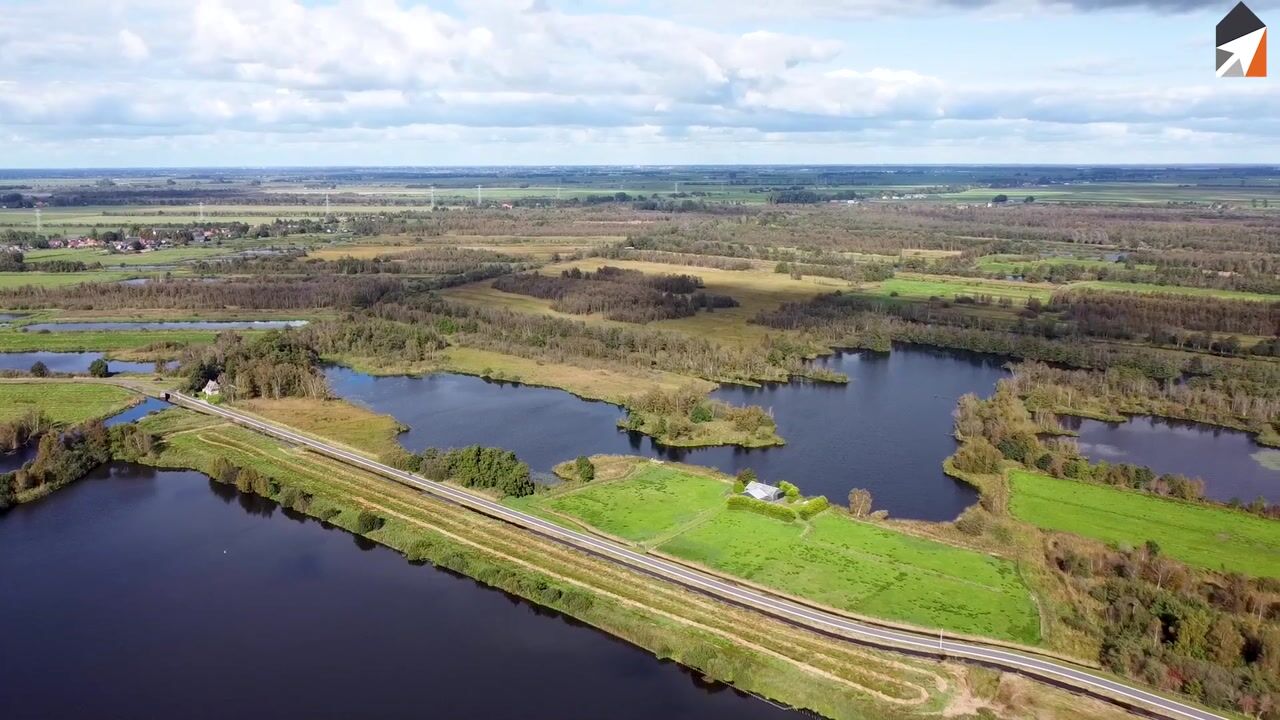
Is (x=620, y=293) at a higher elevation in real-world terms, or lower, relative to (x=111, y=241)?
lower

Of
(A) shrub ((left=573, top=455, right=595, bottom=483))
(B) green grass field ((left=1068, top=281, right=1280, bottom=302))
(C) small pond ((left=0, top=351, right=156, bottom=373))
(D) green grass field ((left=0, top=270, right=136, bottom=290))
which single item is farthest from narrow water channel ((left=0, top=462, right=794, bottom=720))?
(B) green grass field ((left=1068, top=281, right=1280, bottom=302))

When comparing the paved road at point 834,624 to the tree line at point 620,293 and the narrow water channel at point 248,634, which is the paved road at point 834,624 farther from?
the tree line at point 620,293

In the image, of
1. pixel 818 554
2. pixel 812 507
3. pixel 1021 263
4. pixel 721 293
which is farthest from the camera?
pixel 1021 263

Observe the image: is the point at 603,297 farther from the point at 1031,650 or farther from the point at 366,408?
the point at 1031,650

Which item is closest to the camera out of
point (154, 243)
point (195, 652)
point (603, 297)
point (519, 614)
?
point (195, 652)

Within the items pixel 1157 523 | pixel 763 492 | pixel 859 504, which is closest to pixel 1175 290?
pixel 1157 523

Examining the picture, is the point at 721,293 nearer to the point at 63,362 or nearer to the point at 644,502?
the point at 644,502

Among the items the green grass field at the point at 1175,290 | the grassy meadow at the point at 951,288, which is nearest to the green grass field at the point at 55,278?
the grassy meadow at the point at 951,288

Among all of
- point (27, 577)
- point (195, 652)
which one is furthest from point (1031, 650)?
point (27, 577)
